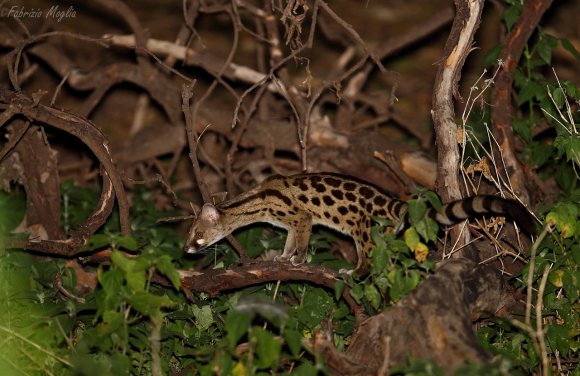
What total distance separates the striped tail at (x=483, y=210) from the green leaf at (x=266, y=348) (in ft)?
4.54

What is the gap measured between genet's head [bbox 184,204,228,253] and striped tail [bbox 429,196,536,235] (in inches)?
78.8

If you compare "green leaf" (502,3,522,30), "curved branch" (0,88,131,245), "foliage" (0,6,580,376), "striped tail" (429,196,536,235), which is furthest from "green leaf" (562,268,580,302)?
"curved branch" (0,88,131,245)

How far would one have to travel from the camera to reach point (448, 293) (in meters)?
4.91

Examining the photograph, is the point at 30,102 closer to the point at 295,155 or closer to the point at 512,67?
the point at 295,155

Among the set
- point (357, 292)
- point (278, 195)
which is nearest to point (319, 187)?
point (278, 195)

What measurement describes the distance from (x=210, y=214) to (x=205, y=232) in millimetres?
185

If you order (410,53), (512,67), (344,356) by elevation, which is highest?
(512,67)

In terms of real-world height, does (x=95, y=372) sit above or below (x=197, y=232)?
above

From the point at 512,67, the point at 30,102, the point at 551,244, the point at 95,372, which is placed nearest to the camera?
the point at 95,372

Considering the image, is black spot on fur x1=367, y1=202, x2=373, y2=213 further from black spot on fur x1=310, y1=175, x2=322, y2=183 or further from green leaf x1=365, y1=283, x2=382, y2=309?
green leaf x1=365, y1=283, x2=382, y2=309

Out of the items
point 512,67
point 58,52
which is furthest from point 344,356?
point 58,52

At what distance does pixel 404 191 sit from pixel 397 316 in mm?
2976

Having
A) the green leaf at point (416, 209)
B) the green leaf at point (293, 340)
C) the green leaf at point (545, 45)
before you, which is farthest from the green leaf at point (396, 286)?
the green leaf at point (545, 45)

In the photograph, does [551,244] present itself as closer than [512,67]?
Yes
